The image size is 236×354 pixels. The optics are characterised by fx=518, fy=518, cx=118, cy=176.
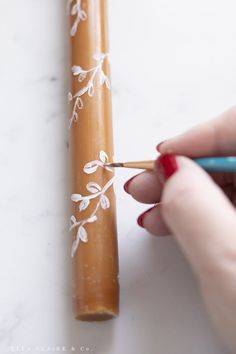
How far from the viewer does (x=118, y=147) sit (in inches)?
22.8

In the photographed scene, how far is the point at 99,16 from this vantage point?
1.89 ft

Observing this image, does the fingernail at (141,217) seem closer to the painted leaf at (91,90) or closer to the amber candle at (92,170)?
the amber candle at (92,170)

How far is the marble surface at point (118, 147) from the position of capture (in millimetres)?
518

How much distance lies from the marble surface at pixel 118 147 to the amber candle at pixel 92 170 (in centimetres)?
3

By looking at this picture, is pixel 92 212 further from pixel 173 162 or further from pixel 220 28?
pixel 220 28

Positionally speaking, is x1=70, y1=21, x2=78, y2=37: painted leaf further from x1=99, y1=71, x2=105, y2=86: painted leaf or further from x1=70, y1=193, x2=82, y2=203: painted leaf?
x1=70, y1=193, x2=82, y2=203: painted leaf

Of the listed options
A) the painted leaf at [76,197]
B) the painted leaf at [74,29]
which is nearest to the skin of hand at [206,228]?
the painted leaf at [76,197]

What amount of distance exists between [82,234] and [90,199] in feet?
0.12

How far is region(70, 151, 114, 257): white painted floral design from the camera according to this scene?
52cm

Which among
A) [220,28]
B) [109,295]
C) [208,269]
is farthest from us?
[220,28]

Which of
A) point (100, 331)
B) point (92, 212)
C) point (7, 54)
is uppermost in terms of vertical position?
point (7, 54)

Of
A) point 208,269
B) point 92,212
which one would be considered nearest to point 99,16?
point 92,212

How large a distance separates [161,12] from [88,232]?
293 millimetres

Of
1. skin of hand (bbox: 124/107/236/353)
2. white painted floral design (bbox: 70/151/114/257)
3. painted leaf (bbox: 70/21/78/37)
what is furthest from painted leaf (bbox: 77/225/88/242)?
painted leaf (bbox: 70/21/78/37)
